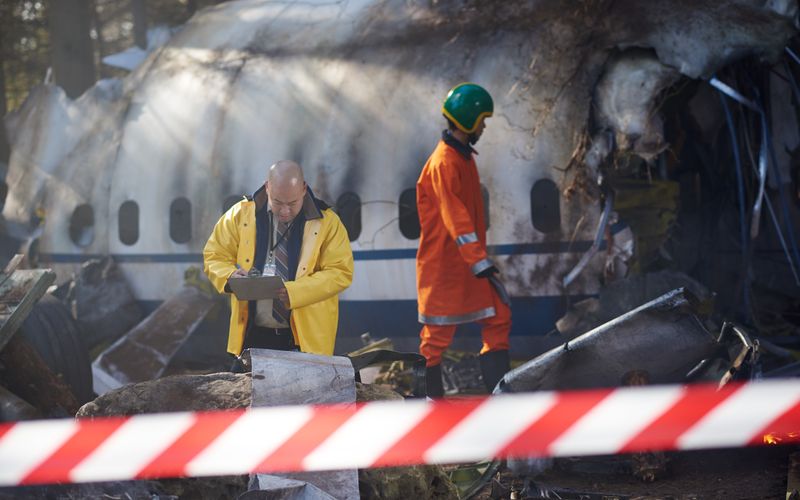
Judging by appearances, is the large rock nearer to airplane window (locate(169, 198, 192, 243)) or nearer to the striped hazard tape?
the striped hazard tape

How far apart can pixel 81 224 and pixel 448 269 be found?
5.73 meters

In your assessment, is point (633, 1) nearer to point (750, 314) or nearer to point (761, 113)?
point (761, 113)

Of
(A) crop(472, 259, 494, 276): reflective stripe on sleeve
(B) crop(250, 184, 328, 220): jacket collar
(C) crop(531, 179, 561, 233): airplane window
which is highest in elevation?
(B) crop(250, 184, 328, 220): jacket collar

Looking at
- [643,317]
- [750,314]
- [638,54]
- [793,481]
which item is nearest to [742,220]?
[750,314]

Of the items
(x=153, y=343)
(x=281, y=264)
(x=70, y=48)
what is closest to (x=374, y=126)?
(x=153, y=343)

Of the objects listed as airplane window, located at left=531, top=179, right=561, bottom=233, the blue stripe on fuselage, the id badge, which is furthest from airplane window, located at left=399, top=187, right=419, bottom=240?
the id badge

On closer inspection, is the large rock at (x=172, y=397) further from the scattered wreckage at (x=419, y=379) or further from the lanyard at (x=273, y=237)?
the lanyard at (x=273, y=237)

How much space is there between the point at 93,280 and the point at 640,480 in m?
6.93

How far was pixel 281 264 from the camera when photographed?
548 centimetres

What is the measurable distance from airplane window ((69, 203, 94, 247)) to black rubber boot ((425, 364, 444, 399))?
5.43 m

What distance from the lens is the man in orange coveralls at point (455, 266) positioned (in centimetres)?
725

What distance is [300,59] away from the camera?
10508mm

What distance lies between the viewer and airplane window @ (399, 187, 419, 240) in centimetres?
922

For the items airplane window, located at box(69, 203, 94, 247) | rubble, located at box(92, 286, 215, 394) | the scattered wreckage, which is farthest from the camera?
airplane window, located at box(69, 203, 94, 247)
